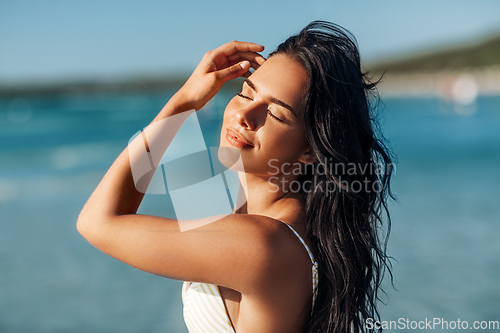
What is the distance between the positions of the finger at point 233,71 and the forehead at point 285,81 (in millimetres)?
144

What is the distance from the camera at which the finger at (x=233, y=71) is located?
181 centimetres

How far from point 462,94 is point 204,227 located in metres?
43.3

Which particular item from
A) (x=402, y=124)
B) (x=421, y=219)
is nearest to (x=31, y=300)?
(x=421, y=219)

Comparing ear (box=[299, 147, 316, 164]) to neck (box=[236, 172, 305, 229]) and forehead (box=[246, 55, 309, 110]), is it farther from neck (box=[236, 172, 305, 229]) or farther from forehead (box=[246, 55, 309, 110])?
forehead (box=[246, 55, 309, 110])

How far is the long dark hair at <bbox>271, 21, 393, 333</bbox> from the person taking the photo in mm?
1687

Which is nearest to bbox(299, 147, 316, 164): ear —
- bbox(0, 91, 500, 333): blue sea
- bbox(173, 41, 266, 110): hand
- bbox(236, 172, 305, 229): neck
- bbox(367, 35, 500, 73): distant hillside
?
bbox(236, 172, 305, 229): neck

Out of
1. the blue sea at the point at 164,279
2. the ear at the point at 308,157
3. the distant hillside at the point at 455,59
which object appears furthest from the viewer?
the distant hillside at the point at 455,59

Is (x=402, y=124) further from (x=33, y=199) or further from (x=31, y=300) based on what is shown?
(x=31, y=300)

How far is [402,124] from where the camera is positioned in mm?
24125

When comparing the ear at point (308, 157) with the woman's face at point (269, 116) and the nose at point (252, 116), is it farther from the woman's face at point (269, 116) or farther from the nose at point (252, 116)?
the nose at point (252, 116)

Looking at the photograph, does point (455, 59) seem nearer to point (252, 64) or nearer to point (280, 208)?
point (252, 64)

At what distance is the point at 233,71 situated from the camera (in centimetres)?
183

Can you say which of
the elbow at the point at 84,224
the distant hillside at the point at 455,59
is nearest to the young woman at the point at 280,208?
the elbow at the point at 84,224

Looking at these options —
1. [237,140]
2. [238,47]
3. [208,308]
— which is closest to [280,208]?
[237,140]
